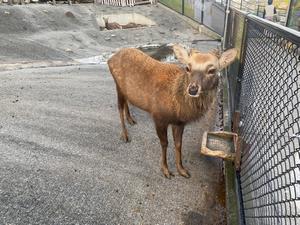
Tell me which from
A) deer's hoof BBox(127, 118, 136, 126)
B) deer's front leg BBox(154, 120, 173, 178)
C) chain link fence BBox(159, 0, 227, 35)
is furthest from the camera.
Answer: chain link fence BBox(159, 0, 227, 35)

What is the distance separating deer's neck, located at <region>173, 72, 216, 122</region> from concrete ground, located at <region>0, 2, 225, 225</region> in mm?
1078

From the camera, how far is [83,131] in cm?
549

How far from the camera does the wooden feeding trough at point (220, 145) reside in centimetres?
426

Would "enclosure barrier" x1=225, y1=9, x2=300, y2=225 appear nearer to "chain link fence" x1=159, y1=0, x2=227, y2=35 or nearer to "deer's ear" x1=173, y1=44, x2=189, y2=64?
"deer's ear" x1=173, y1=44, x2=189, y2=64

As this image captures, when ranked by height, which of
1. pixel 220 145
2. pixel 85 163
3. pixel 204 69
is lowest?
pixel 85 163

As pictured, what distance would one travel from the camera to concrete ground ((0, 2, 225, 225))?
367cm

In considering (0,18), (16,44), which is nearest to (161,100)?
(16,44)

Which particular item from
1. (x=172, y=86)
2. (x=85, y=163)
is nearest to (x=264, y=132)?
(x=172, y=86)

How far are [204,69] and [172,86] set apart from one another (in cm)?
71

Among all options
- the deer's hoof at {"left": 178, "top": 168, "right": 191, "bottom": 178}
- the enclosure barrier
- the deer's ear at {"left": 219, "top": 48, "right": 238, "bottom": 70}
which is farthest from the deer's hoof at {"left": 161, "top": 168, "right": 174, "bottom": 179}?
the deer's ear at {"left": 219, "top": 48, "right": 238, "bottom": 70}

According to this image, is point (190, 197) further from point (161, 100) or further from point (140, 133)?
point (140, 133)

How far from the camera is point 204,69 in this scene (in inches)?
142

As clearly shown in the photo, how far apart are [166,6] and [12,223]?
21.4 metres

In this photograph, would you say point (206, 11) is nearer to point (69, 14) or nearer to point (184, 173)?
point (69, 14)
